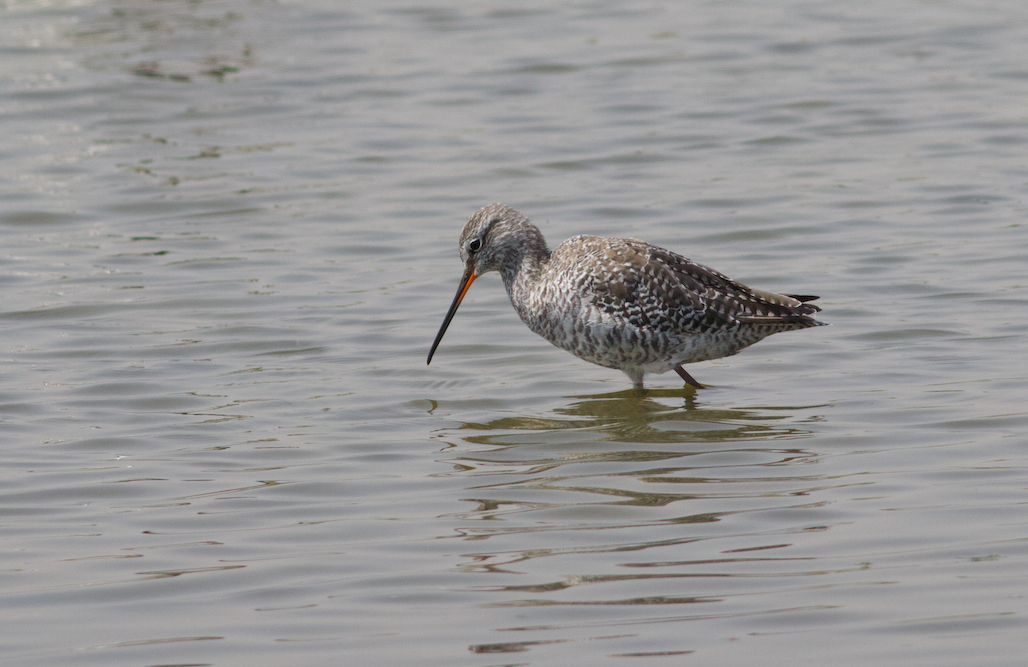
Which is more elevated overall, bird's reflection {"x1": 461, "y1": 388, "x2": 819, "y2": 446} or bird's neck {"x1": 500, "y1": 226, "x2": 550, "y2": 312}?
bird's neck {"x1": 500, "y1": 226, "x2": 550, "y2": 312}

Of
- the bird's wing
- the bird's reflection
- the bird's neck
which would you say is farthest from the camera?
the bird's neck

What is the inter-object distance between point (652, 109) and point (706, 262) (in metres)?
5.14

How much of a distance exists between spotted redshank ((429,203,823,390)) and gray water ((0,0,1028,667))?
338 mm

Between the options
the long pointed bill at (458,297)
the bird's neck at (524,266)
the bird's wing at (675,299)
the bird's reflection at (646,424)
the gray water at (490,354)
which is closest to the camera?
the gray water at (490,354)

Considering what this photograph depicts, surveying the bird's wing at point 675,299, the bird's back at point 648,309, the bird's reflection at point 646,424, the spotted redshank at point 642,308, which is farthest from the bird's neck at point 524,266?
the bird's reflection at point 646,424

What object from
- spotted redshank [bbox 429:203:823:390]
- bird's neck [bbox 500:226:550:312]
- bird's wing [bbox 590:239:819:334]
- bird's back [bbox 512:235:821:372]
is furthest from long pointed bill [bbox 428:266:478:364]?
bird's wing [bbox 590:239:819:334]

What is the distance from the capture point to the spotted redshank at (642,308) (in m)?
8.42

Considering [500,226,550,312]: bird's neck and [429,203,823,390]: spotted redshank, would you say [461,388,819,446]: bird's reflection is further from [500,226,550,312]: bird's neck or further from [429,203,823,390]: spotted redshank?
[500,226,550,312]: bird's neck

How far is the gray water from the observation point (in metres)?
5.49

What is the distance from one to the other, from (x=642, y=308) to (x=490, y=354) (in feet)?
5.51

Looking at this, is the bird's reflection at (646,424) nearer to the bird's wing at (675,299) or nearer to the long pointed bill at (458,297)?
the bird's wing at (675,299)

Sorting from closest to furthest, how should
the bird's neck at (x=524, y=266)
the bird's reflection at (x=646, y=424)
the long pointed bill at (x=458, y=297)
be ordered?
the bird's reflection at (x=646, y=424)
the bird's neck at (x=524, y=266)
the long pointed bill at (x=458, y=297)

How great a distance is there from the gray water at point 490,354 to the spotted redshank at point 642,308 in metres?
0.34

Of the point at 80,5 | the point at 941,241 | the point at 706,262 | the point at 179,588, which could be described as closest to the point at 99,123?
the point at 80,5
